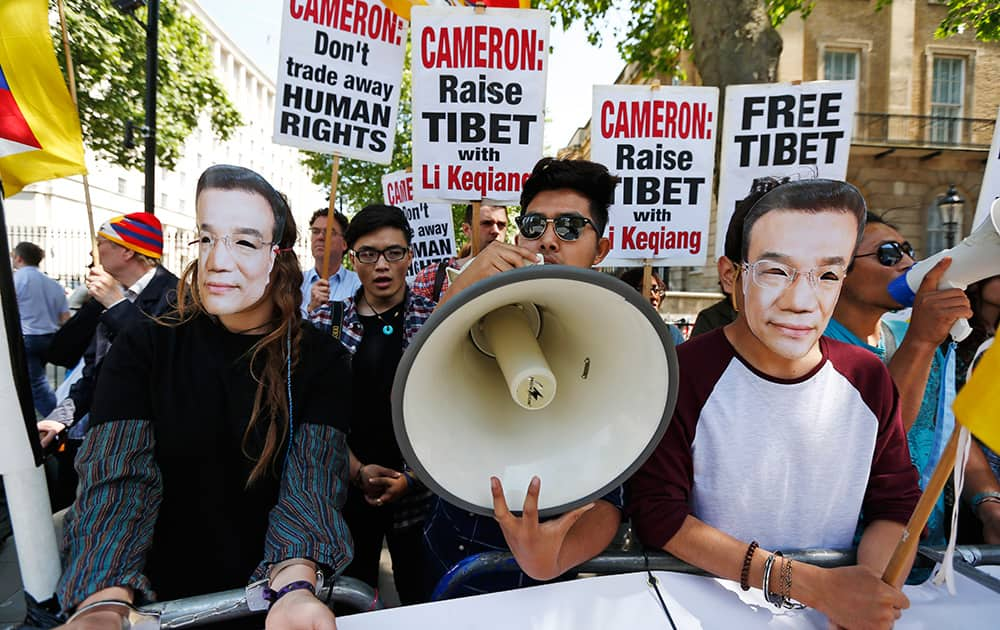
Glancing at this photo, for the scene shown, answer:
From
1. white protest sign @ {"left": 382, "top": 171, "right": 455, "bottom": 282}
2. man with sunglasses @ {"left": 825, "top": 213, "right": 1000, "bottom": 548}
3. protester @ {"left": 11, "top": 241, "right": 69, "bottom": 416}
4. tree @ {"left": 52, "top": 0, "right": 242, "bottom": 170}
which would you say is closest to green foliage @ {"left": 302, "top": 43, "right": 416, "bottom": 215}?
tree @ {"left": 52, "top": 0, "right": 242, "bottom": 170}

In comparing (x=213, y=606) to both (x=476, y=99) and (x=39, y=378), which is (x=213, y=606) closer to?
(x=476, y=99)

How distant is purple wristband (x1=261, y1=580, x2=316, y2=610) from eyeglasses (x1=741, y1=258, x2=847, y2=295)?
3.75ft

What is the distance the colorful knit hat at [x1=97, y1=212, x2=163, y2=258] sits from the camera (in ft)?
10.4

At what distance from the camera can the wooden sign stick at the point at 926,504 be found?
3.64 ft

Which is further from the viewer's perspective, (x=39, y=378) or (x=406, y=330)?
(x=39, y=378)

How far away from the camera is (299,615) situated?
1162 millimetres

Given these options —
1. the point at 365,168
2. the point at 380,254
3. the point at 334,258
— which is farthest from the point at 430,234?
the point at 365,168

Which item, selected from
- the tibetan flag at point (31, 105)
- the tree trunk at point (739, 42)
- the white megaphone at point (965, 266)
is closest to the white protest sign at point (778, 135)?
the white megaphone at point (965, 266)

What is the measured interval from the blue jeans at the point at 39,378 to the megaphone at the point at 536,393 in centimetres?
506

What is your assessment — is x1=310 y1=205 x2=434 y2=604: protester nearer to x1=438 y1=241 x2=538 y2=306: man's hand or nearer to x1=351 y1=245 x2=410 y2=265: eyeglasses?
x1=351 y1=245 x2=410 y2=265: eyeglasses

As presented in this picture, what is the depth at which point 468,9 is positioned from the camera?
10.3 ft

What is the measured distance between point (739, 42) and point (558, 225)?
5702 millimetres

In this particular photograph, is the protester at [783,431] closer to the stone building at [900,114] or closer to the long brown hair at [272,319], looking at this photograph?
the long brown hair at [272,319]

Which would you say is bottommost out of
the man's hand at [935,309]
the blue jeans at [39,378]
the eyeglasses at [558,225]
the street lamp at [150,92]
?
the blue jeans at [39,378]
